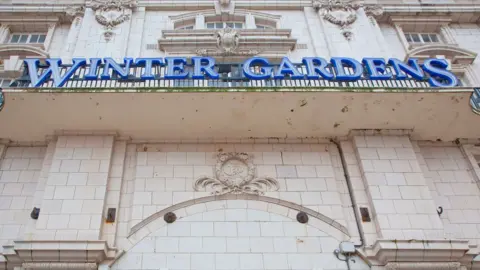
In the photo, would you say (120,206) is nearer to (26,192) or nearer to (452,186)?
(26,192)

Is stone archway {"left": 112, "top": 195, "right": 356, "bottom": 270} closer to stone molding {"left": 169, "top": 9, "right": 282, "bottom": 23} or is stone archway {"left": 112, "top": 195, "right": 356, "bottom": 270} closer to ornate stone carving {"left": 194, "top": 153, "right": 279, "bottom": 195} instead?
ornate stone carving {"left": 194, "top": 153, "right": 279, "bottom": 195}

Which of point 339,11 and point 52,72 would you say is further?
point 339,11

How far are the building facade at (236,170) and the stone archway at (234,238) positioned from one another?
3 cm

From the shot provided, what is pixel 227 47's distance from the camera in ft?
46.8

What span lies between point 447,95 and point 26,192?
11.1 metres

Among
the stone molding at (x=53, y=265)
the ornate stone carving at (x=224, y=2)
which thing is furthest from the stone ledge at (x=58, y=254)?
the ornate stone carving at (x=224, y=2)

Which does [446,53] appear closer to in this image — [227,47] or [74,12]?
[227,47]

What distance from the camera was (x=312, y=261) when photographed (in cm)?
930

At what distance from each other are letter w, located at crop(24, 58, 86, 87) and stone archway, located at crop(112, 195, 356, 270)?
14.8ft

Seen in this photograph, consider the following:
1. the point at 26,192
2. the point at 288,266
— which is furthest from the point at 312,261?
the point at 26,192

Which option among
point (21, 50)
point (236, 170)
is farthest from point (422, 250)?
point (21, 50)

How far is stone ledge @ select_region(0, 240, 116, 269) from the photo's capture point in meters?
8.55

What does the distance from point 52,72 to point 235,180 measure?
5770 mm

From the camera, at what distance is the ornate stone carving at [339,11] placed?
15281mm
